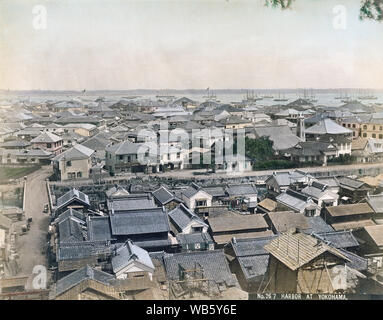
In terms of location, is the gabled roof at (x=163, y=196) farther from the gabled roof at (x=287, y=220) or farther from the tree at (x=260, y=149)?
the tree at (x=260, y=149)

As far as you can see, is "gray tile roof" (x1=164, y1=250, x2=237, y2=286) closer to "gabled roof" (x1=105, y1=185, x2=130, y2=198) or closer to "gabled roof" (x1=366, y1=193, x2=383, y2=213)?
"gabled roof" (x1=105, y1=185, x2=130, y2=198)

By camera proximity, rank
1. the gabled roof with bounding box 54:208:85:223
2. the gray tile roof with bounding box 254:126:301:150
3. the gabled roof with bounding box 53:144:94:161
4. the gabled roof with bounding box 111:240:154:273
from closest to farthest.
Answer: the gabled roof with bounding box 111:240:154:273 → the gabled roof with bounding box 54:208:85:223 → the gabled roof with bounding box 53:144:94:161 → the gray tile roof with bounding box 254:126:301:150

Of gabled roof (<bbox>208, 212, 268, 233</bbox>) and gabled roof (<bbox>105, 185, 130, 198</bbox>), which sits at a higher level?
gabled roof (<bbox>105, 185, 130, 198</bbox>)

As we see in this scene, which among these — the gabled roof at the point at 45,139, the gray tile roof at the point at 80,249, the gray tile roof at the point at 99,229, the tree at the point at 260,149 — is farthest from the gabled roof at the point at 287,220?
the gabled roof at the point at 45,139

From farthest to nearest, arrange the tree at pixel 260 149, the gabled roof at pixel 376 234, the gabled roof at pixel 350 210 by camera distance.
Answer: the tree at pixel 260 149 → the gabled roof at pixel 350 210 → the gabled roof at pixel 376 234

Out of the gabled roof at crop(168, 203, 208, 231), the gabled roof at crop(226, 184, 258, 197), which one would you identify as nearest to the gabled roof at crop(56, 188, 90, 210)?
the gabled roof at crop(168, 203, 208, 231)
